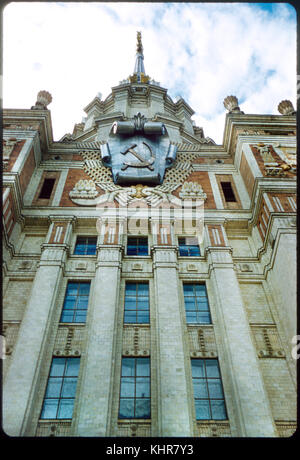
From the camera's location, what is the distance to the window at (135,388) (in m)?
11.2

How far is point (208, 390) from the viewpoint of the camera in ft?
38.4

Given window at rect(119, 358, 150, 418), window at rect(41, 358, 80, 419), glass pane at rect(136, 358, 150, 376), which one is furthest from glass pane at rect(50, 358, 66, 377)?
glass pane at rect(136, 358, 150, 376)

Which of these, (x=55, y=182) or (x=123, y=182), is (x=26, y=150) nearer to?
(x=55, y=182)

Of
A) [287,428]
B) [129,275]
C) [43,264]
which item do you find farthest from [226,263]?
[43,264]

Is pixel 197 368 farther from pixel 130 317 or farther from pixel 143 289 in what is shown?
pixel 143 289

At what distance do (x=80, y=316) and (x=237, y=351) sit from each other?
5461 millimetres

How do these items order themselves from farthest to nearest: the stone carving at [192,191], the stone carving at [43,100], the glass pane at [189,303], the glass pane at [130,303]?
the stone carving at [43,100]
the stone carving at [192,191]
the glass pane at [189,303]
the glass pane at [130,303]

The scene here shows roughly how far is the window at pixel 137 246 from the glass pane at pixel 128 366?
4999mm

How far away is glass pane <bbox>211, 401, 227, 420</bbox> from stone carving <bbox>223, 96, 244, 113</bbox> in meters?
16.6

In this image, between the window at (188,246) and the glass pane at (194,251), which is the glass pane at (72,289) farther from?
the glass pane at (194,251)

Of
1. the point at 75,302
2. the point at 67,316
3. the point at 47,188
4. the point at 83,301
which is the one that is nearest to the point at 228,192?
the point at 47,188

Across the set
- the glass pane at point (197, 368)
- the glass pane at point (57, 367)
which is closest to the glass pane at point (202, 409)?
the glass pane at point (197, 368)

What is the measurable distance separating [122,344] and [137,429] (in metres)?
2.75

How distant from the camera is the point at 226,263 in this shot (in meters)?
15.1
